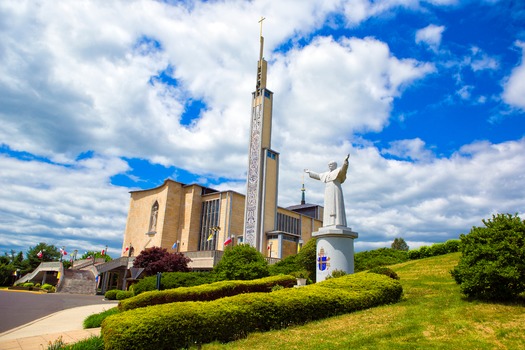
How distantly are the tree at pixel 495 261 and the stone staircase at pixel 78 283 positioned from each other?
1761 inches

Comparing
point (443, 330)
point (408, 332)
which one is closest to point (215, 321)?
point (408, 332)

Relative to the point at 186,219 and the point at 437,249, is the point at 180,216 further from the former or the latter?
the point at 437,249

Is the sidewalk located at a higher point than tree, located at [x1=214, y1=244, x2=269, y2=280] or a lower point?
lower

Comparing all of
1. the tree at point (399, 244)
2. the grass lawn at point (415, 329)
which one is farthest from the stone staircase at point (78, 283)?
the tree at point (399, 244)

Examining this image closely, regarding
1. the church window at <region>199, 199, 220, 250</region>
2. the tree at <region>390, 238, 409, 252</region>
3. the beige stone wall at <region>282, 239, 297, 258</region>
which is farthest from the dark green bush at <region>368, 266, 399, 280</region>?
the tree at <region>390, 238, 409, 252</region>

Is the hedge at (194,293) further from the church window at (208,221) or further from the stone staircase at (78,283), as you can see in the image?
the church window at (208,221)

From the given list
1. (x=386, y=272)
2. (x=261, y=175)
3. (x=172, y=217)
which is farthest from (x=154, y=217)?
(x=386, y=272)

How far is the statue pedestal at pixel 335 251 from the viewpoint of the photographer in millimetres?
17531

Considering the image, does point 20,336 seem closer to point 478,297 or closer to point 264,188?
point 478,297

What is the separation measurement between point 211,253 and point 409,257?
67.0 feet

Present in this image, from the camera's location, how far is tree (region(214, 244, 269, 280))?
2239cm

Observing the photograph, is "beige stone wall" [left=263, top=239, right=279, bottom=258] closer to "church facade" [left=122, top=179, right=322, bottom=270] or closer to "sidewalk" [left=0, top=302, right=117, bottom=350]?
"church facade" [left=122, top=179, right=322, bottom=270]

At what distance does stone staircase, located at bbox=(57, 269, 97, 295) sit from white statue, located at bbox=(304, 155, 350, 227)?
38.0 meters

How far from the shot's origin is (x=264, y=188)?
40375 millimetres
